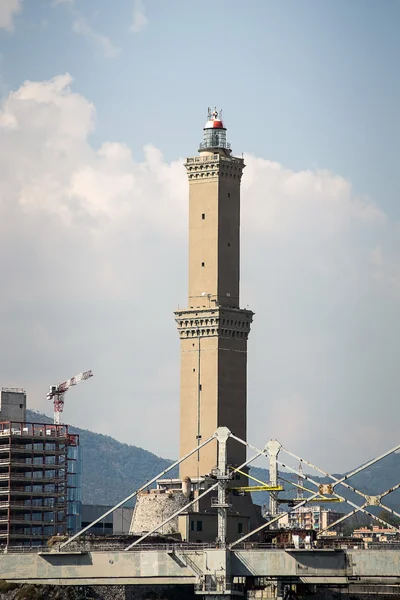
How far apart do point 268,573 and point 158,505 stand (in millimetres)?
39721

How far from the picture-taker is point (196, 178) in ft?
654

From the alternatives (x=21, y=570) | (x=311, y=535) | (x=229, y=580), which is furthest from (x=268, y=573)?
(x=21, y=570)

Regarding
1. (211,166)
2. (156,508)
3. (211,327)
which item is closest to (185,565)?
(156,508)

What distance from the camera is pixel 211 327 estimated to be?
195125mm

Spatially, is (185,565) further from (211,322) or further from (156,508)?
(211,322)

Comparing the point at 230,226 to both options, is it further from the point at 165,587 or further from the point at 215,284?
the point at 165,587

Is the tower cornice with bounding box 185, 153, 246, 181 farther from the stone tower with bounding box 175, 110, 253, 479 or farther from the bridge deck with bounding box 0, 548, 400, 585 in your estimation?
the bridge deck with bounding box 0, 548, 400, 585

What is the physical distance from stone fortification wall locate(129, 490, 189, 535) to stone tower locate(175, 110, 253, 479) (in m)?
5.40

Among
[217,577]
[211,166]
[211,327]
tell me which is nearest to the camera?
[217,577]

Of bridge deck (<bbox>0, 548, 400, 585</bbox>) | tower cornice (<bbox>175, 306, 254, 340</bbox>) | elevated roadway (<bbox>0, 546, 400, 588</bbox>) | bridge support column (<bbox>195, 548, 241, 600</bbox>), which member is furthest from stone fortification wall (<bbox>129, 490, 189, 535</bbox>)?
bridge support column (<bbox>195, 548, 241, 600</bbox>)

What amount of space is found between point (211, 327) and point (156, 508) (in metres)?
23.2

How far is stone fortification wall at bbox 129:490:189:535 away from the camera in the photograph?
18800 centimetres

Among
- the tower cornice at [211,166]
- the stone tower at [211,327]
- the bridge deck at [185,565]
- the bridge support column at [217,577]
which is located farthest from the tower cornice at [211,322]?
the bridge support column at [217,577]

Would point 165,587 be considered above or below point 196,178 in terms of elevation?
below
